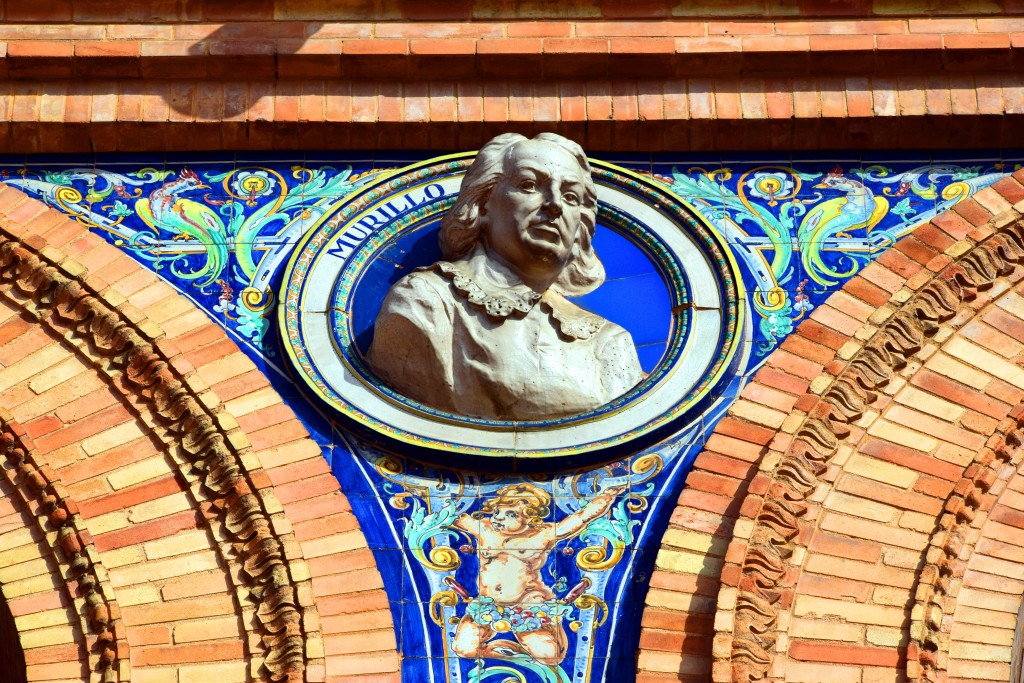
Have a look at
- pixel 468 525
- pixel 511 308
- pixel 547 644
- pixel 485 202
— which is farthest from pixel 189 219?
pixel 547 644

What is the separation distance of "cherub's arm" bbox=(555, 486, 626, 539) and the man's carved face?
47.6 inches

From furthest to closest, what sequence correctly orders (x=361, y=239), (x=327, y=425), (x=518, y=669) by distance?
(x=361, y=239) < (x=327, y=425) < (x=518, y=669)

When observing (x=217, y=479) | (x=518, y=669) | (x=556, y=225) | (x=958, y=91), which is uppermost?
(x=958, y=91)

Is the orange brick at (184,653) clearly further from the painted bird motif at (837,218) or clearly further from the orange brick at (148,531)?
the painted bird motif at (837,218)

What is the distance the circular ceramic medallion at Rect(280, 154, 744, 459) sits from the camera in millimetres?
10625

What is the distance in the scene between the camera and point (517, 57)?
38.6 ft

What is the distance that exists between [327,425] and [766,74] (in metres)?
2.90

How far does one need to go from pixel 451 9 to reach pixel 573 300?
5.33 feet

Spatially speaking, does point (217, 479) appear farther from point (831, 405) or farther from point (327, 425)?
point (831, 405)

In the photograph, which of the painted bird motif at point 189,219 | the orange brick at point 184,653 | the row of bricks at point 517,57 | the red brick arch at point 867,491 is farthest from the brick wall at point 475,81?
the orange brick at point 184,653

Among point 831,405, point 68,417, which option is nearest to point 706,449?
point 831,405

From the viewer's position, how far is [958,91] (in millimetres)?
11805

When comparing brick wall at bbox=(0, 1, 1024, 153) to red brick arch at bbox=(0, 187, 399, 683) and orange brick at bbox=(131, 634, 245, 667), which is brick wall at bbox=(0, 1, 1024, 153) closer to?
red brick arch at bbox=(0, 187, 399, 683)

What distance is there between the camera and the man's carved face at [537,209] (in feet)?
36.3
